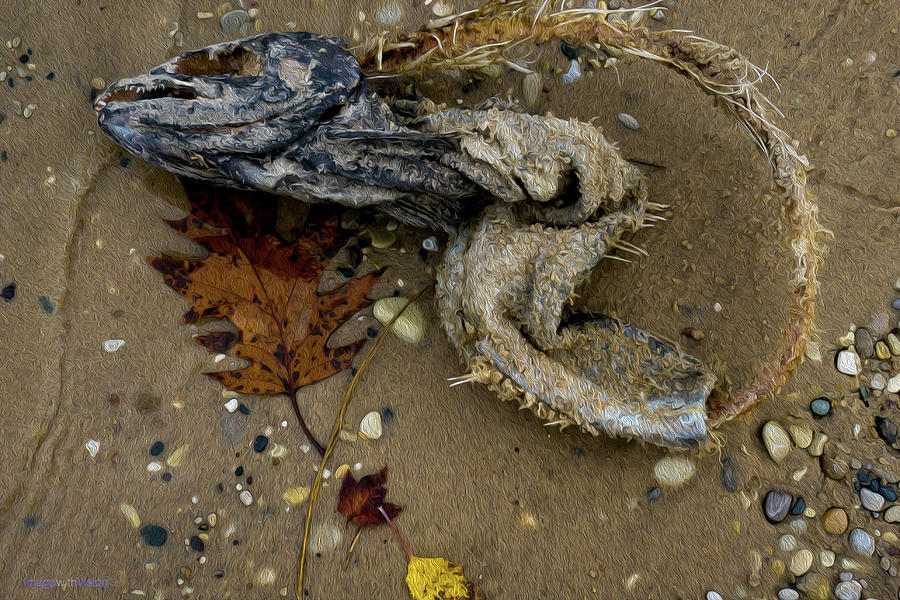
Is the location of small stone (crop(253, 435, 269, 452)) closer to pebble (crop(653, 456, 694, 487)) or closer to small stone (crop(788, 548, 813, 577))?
pebble (crop(653, 456, 694, 487))

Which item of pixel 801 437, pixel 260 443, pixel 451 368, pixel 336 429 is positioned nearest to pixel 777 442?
pixel 801 437

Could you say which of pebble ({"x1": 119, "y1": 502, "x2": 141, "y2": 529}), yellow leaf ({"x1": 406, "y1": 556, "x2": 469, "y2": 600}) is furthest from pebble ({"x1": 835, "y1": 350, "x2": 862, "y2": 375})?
pebble ({"x1": 119, "y1": 502, "x2": 141, "y2": 529})

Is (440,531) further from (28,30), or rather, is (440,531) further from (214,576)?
(28,30)

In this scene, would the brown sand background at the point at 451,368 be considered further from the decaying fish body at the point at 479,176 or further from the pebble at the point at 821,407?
the decaying fish body at the point at 479,176

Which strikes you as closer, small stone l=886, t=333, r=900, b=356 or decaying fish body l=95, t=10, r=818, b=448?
decaying fish body l=95, t=10, r=818, b=448

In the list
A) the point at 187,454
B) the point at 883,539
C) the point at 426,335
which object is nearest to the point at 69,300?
the point at 187,454

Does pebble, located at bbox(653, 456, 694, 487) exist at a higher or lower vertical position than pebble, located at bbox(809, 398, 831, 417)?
lower

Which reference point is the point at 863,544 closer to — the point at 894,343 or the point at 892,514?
the point at 892,514
